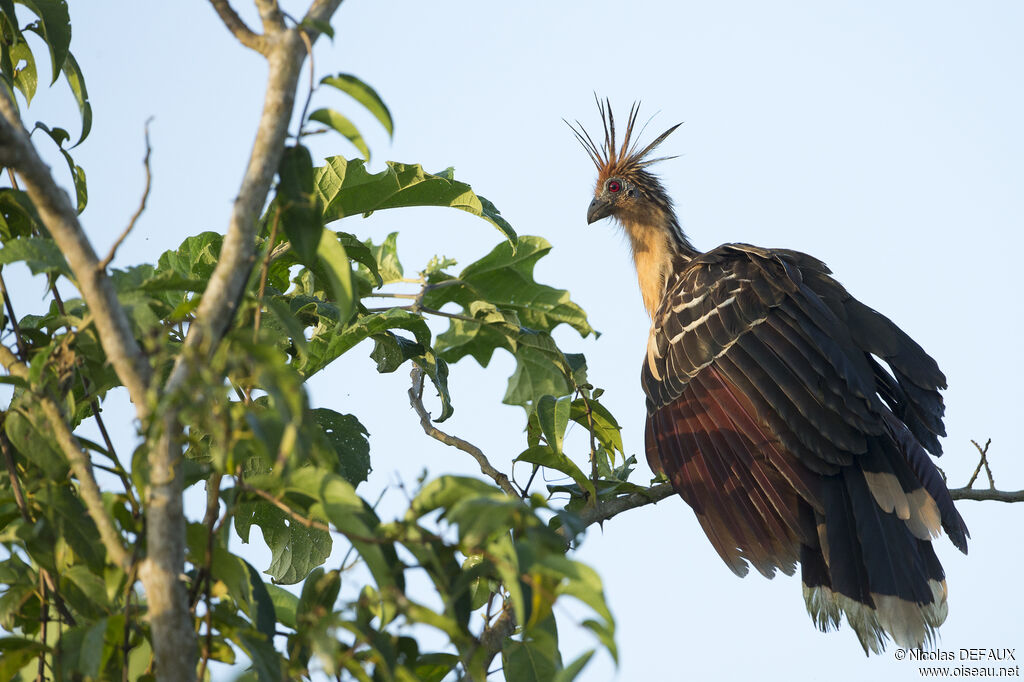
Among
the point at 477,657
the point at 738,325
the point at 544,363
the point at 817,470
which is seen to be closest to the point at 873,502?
the point at 817,470

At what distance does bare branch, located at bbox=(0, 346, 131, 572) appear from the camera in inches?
58.6

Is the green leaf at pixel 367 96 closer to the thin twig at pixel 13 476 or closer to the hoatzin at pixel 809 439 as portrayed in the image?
the thin twig at pixel 13 476

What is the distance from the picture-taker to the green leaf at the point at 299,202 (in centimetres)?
150

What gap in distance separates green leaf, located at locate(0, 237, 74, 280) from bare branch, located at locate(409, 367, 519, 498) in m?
1.48

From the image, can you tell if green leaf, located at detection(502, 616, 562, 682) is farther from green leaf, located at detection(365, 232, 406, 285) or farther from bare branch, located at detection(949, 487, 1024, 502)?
bare branch, located at detection(949, 487, 1024, 502)

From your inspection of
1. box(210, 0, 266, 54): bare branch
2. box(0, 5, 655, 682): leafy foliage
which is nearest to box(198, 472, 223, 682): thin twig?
box(0, 5, 655, 682): leafy foliage

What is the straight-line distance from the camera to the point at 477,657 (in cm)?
146

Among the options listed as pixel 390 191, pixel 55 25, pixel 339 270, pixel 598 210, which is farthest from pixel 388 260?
pixel 598 210

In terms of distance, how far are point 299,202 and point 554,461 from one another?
1.28 m

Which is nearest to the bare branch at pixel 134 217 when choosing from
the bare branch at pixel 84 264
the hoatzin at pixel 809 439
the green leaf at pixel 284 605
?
the bare branch at pixel 84 264

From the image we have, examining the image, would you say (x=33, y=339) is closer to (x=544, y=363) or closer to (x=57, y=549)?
(x=57, y=549)

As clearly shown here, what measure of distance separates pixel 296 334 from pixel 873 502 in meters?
3.20

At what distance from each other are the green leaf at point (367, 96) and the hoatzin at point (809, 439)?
2.86 m

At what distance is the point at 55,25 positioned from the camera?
228cm
